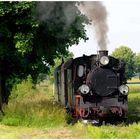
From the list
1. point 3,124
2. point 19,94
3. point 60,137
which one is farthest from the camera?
point 19,94

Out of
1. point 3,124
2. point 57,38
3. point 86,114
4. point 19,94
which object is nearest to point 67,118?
point 86,114

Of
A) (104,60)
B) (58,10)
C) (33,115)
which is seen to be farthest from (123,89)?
(58,10)

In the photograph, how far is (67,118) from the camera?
664 inches

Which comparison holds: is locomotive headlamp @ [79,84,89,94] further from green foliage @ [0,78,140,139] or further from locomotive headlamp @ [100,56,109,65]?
green foliage @ [0,78,140,139]

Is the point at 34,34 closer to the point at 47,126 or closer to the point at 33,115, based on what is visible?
the point at 33,115

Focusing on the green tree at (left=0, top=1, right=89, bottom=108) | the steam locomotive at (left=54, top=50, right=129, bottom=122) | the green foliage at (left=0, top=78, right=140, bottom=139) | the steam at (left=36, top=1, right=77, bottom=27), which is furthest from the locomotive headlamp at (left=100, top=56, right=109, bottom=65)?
the steam at (left=36, top=1, right=77, bottom=27)

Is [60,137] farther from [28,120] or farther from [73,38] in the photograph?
[73,38]

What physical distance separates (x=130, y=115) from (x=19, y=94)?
572 inches

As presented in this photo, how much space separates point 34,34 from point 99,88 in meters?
3.65

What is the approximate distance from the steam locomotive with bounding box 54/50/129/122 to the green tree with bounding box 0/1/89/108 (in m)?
2.32

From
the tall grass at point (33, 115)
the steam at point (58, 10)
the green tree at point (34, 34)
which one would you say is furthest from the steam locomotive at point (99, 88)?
the steam at point (58, 10)

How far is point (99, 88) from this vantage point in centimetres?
1553

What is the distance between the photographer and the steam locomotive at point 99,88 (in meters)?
15.5

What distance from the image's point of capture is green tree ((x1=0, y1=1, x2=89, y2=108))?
16562 mm
